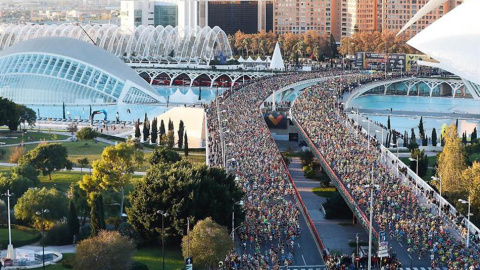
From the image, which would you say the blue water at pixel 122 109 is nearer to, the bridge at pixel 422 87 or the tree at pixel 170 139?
the tree at pixel 170 139

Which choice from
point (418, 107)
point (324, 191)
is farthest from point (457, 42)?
point (418, 107)

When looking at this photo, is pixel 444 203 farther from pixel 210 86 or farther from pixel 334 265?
pixel 210 86

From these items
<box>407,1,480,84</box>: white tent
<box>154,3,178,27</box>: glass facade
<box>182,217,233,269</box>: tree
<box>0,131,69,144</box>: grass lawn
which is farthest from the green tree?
<box>154,3,178,27</box>: glass facade

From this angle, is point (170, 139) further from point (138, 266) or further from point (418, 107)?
point (418, 107)

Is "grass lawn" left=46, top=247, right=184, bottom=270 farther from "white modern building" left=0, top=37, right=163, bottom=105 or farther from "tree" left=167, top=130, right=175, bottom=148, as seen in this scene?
"white modern building" left=0, top=37, right=163, bottom=105

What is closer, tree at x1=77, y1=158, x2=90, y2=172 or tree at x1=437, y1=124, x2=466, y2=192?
tree at x1=437, y1=124, x2=466, y2=192
